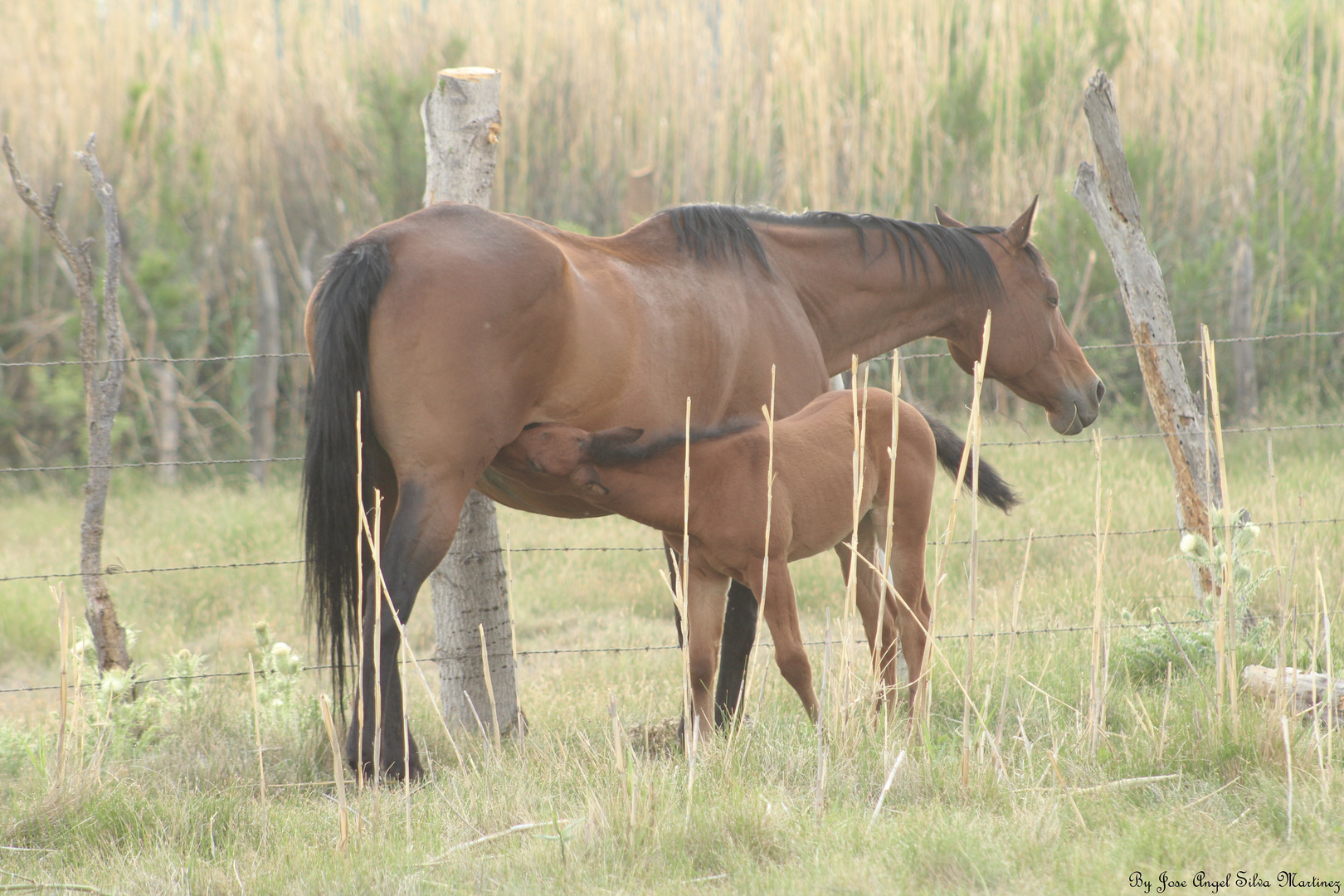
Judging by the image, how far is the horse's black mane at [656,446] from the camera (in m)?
3.27

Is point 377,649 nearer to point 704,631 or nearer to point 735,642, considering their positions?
point 704,631

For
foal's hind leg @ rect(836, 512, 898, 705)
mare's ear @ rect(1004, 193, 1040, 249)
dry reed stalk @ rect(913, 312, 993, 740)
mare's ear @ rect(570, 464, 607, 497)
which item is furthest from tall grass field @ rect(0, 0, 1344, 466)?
mare's ear @ rect(570, 464, 607, 497)

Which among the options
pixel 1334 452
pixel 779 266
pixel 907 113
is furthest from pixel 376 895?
pixel 907 113

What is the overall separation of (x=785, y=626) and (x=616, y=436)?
797mm

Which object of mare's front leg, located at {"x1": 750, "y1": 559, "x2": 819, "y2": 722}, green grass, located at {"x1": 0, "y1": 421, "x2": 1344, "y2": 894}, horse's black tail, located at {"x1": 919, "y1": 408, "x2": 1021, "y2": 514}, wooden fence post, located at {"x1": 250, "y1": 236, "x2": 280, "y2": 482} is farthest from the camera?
wooden fence post, located at {"x1": 250, "y1": 236, "x2": 280, "y2": 482}

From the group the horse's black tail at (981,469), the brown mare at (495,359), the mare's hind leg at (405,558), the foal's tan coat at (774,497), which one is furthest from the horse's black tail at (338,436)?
the horse's black tail at (981,469)

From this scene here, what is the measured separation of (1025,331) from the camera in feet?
15.2

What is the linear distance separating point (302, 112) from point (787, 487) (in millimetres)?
8067

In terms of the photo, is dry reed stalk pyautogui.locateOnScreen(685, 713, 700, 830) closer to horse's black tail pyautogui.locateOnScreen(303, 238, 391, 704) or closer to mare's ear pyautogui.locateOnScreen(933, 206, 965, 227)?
horse's black tail pyautogui.locateOnScreen(303, 238, 391, 704)

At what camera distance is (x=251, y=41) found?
1040 centimetres

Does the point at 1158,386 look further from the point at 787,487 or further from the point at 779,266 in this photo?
the point at 787,487

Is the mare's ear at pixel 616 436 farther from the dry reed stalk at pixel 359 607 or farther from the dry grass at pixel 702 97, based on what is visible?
the dry grass at pixel 702 97

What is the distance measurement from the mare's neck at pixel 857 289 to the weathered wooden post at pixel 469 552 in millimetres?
1121

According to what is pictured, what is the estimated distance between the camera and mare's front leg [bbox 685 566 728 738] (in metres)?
3.60
